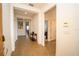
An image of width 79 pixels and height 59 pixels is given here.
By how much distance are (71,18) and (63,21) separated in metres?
0.21

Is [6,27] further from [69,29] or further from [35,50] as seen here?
[69,29]

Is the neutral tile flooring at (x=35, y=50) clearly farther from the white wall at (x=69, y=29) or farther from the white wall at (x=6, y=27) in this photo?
the white wall at (x=69, y=29)

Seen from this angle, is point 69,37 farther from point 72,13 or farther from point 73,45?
point 72,13

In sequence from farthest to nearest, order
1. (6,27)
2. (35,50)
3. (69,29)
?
(35,50) → (6,27) → (69,29)

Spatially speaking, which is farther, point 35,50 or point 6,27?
point 35,50

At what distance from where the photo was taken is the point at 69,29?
2.40 m

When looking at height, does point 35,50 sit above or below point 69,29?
below

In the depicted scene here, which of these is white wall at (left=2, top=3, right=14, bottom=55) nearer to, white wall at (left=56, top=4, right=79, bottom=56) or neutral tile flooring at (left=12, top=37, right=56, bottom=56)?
neutral tile flooring at (left=12, top=37, right=56, bottom=56)

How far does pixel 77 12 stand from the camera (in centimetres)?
224

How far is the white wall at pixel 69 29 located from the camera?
89.3 inches

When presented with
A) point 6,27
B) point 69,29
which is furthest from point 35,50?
point 69,29

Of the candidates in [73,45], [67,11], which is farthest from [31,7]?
[73,45]

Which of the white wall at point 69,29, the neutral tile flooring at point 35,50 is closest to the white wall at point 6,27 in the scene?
the neutral tile flooring at point 35,50

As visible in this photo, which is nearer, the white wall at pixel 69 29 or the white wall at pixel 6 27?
the white wall at pixel 69 29
